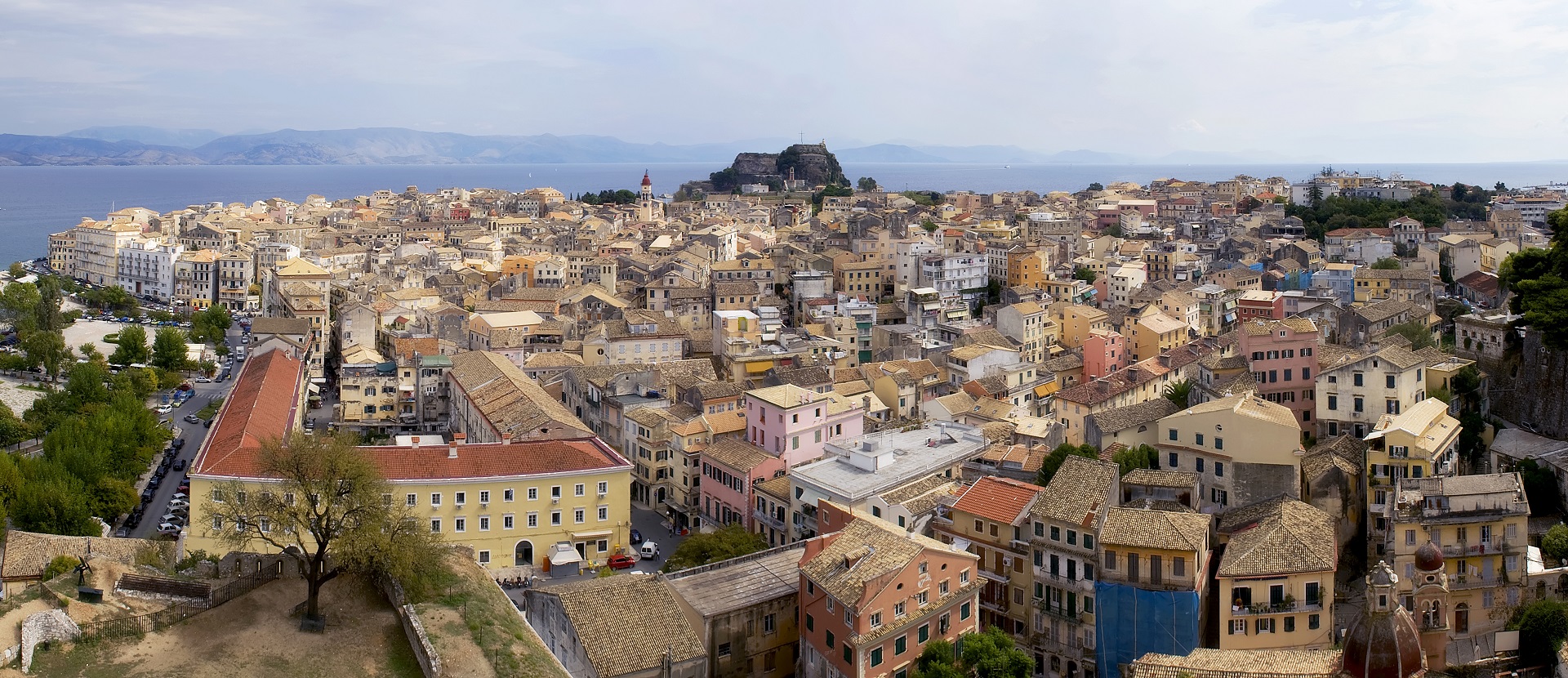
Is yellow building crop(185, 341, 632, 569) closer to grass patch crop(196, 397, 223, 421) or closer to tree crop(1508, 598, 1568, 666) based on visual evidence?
grass patch crop(196, 397, 223, 421)

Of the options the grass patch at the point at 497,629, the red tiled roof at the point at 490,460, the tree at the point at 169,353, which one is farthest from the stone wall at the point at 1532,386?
the tree at the point at 169,353

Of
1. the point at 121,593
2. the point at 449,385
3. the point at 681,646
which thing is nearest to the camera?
the point at 121,593

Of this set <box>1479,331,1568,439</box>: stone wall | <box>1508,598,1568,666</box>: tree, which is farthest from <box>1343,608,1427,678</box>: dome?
<box>1479,331,1568,439</box>: stone wall

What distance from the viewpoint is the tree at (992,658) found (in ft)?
65.5

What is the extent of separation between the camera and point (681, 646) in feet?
67.6

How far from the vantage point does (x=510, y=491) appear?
2906 centimetres

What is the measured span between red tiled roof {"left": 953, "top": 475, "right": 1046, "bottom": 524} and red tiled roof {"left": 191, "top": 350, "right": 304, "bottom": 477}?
1414cm

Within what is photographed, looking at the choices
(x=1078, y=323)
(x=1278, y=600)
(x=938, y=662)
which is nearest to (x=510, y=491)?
(x=938, y=662)

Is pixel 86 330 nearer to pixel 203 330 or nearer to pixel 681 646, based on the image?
pixel 203 330

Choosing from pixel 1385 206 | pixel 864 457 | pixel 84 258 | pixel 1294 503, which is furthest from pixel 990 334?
pixel 84 258

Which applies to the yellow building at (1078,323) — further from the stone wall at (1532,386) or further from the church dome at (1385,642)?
the church dome at (1385,642)

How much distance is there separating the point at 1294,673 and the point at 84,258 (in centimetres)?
8506

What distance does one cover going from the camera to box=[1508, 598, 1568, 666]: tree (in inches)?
795

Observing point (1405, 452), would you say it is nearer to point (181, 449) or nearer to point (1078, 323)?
point (1078, 323)
